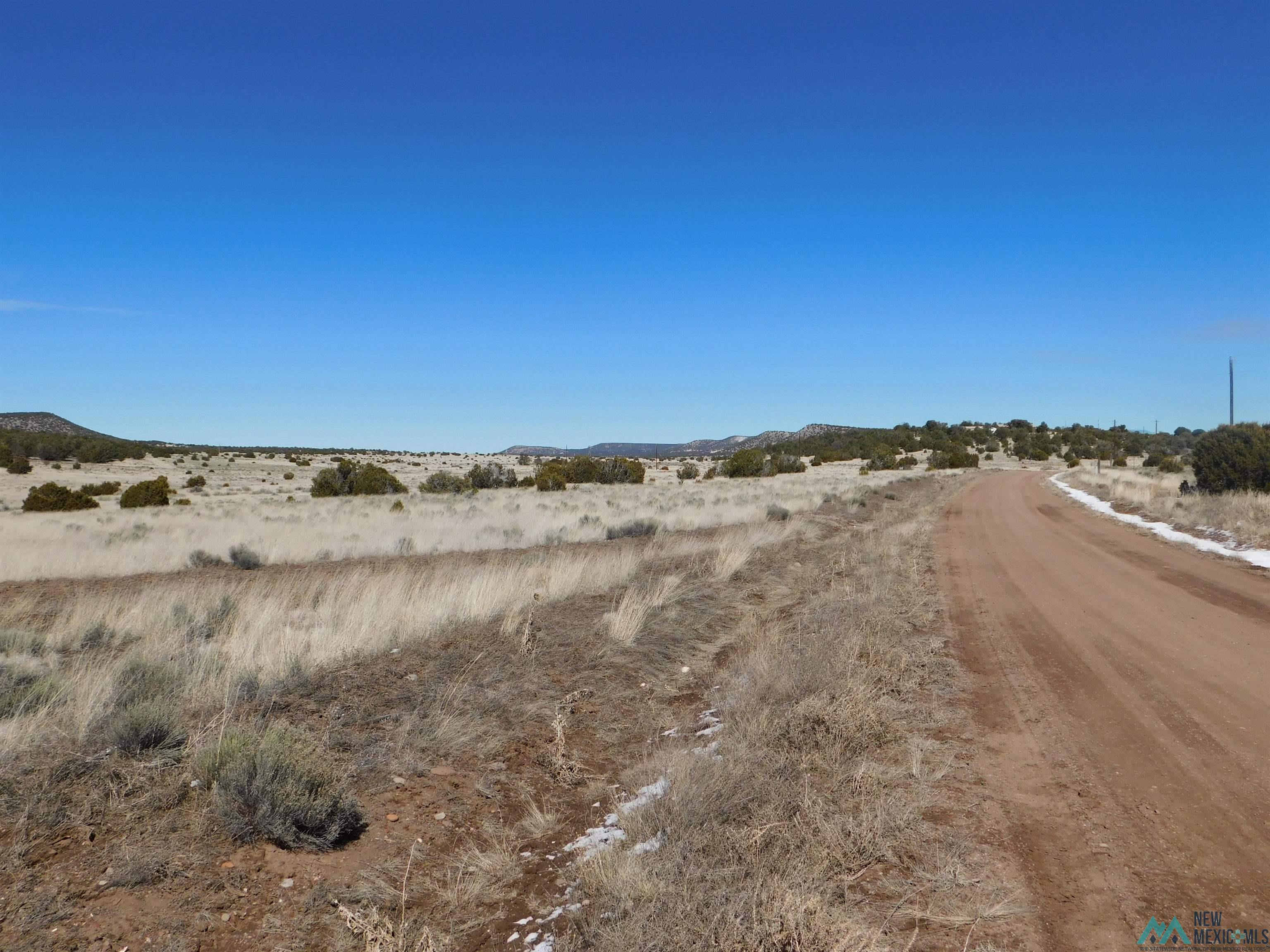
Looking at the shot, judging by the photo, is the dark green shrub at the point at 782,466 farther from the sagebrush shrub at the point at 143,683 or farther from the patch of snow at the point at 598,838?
the patch of snow at the point at 598,838

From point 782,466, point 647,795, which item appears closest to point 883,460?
point 782,466

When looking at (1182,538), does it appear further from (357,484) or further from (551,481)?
(357,484)

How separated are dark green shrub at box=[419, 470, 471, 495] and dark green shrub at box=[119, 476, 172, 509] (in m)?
12.0

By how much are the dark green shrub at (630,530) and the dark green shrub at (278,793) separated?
14.4 m

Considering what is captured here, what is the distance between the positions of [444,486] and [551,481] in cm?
633

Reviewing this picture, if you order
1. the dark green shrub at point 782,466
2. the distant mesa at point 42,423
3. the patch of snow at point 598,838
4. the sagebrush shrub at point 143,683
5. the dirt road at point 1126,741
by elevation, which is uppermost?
the distant mesa at point 42,423

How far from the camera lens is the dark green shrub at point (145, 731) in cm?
515

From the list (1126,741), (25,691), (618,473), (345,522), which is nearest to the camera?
(1126,741)

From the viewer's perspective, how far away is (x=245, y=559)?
15.5 meters

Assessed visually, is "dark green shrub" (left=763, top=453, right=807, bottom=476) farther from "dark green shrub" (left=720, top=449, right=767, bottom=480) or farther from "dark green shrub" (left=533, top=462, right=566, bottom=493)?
"dark green shrub" (left=533, top=462, right=566, bottom=493)

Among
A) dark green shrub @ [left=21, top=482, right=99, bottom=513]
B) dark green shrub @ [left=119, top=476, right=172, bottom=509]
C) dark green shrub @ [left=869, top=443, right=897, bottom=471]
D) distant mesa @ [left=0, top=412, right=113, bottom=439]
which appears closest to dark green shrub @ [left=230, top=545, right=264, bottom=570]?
dark green shrub @ [left=119, top=476, right=172, bottom=509]

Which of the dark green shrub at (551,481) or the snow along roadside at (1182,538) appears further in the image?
the dark green shrub at (551,481)

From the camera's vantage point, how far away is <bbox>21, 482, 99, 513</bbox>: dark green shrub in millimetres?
29531

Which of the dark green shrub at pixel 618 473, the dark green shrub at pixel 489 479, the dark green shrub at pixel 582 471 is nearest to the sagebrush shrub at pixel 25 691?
the dark green shrub at pixel 489 479
